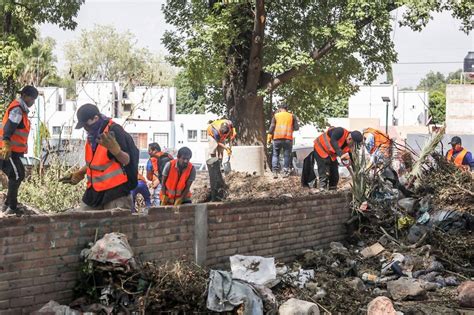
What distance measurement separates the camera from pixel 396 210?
451 inches

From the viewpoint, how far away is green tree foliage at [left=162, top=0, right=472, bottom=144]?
16.9 meters

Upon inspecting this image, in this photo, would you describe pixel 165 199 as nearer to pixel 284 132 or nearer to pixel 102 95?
Result: pixel 284 132

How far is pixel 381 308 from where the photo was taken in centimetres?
747

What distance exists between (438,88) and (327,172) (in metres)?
81.0

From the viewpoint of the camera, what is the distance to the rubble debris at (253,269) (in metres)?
7.61

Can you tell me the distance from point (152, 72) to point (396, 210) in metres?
4.37

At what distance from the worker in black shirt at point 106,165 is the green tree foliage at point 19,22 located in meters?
11.6

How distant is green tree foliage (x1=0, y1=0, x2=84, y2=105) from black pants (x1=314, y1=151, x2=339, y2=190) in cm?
886

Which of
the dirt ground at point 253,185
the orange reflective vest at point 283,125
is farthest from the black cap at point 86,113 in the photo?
the orange reflective vest at point 283,125

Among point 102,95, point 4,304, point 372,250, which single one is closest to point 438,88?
point 102,95

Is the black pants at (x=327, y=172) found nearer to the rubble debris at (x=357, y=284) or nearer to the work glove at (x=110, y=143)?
the rubble debris at (x=357, y=284)

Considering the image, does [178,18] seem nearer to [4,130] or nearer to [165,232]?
[4,130]

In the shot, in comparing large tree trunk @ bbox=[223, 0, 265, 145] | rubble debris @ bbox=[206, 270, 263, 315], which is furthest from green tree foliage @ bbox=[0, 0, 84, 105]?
rubble debris @ bbox=[206, 270, 263, 315]

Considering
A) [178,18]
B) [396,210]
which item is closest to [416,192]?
[396,210]
